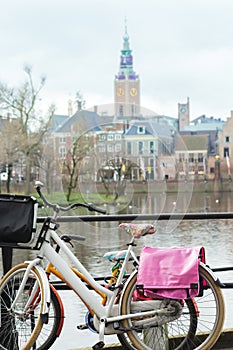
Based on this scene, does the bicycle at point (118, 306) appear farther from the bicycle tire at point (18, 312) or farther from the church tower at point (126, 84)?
the church tower at point (126, 84)

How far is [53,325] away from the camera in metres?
2.63

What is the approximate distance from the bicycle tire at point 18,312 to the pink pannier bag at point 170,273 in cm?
36

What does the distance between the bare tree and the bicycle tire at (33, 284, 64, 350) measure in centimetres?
3441

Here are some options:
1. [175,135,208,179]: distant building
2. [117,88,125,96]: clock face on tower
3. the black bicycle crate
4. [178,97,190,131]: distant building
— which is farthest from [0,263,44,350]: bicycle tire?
[117,88,125,96]: clock face on tower

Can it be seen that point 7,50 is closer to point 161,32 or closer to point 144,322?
point 161,32

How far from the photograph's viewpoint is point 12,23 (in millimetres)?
69625

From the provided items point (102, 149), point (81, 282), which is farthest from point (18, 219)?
point (102, 149)

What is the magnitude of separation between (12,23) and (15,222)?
227 feet

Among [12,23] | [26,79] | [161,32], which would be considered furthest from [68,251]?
[161,32]

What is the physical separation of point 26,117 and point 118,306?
37.6m

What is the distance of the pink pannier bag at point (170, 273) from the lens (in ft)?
8.44

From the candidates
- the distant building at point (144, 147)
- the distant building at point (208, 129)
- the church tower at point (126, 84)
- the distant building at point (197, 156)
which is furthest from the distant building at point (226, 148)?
the distant building at point (144, 147)

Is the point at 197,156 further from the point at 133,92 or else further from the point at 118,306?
the point at 118,306

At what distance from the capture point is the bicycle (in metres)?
2.60
